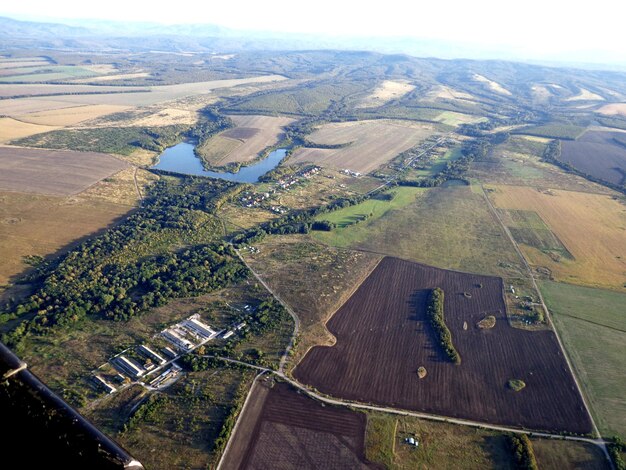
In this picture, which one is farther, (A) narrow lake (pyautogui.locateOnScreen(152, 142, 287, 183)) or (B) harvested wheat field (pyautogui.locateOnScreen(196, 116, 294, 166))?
(B) harvested wheat field (pyautogui.locateOnScreen(196, 116, 294, 166))

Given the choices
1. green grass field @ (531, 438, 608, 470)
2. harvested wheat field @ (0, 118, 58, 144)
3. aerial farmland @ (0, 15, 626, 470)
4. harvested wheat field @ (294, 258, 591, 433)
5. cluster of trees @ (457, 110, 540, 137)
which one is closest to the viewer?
green grass field @ (531, 438, 608, 470)

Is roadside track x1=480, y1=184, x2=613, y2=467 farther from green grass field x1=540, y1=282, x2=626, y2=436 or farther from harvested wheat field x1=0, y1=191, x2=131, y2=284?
harvested wheat field x1=0, y1=191, x2=131, y2=284

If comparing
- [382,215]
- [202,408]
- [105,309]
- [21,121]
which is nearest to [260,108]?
[21,121]

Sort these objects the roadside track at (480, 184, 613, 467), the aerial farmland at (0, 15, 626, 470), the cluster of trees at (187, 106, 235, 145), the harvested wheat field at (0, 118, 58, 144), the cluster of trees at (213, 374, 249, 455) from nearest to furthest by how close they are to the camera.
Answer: the cluster of trees at (213, 374, 249, 455), the aerial farmland at (0, 15, 626, 470), the roadside track at (480, 184, 613, 467), the harvested wheat field at (0, 118, 58, 144), the cluster of trees at (187, 106, 235, 145)

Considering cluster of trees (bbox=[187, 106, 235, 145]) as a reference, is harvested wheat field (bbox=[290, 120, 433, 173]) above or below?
above

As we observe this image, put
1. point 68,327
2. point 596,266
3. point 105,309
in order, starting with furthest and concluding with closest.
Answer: point 596,266 < point 105,309 < point 68,327

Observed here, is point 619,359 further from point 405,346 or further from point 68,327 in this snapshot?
point 68,327

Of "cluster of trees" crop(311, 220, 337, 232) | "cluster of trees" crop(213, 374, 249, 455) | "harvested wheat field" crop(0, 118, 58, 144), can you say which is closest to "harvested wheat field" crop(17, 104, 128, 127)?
"harvested wheat field" crop(0, 118, 58, 144)
